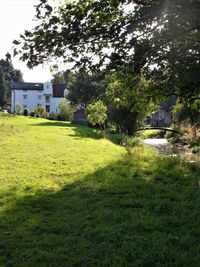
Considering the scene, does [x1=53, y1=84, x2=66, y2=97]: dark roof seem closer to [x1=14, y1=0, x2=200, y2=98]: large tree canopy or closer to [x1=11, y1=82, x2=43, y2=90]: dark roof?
[x1=11, y1=82, x2=43, y2=90]: dark roof

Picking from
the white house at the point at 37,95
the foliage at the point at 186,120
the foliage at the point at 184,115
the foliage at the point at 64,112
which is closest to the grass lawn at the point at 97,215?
the foliage at the point at 186,120

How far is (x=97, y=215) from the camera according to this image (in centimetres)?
861

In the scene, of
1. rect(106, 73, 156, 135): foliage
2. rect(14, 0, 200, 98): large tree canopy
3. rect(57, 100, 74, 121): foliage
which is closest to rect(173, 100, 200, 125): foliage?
rect(57, 100, 74, 121): foliage

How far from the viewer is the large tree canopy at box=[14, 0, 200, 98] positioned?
25.1ft

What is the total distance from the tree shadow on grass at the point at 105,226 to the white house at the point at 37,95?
89.5 m

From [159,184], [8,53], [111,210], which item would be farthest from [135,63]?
[159,184]

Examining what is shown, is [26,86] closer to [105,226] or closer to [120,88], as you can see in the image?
[120,88]

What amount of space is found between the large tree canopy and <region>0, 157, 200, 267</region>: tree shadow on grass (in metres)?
2.66

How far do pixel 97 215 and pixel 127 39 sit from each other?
3422mm

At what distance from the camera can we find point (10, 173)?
41.8 ft

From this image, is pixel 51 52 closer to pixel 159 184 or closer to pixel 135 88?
pixel 135 88

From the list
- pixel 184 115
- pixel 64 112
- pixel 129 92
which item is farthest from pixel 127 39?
pixel 64 112

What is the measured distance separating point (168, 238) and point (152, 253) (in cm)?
77

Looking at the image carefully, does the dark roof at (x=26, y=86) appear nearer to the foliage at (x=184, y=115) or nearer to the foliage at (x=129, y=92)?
the foliage at (x=184, y=115)
